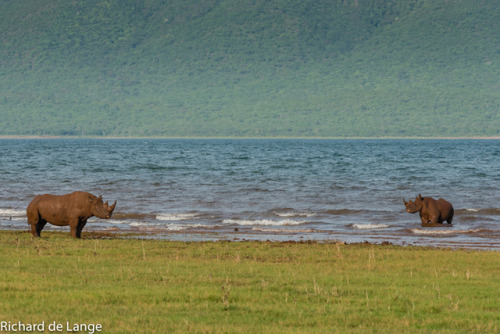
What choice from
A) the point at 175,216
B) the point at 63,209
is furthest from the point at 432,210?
the point at 63,209

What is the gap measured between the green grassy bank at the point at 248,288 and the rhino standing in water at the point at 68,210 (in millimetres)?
2018

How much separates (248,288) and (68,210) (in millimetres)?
9181

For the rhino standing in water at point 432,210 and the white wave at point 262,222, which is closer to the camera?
the rhino standing in water at point 432,210

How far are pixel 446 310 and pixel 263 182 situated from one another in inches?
1538

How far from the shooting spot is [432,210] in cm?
2764

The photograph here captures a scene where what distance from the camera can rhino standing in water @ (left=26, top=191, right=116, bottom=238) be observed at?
20.8 metres

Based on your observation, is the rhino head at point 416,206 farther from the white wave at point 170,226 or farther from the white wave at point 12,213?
the white wave at point 12,213

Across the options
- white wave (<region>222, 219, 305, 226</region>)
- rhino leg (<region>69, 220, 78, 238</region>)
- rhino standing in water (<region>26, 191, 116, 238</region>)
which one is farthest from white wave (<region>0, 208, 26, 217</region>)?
rhino leg (<region>69, 220, 78, 238</region>)

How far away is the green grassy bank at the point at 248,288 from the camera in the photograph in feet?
34.7

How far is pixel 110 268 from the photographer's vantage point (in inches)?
589

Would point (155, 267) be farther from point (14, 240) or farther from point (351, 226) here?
point (351, 226)

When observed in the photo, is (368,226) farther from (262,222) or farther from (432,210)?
(262,222)

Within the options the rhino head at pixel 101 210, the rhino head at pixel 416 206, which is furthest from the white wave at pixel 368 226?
the rhino head at pixel 101 210

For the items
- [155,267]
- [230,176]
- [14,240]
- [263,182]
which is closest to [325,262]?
[155,267]
